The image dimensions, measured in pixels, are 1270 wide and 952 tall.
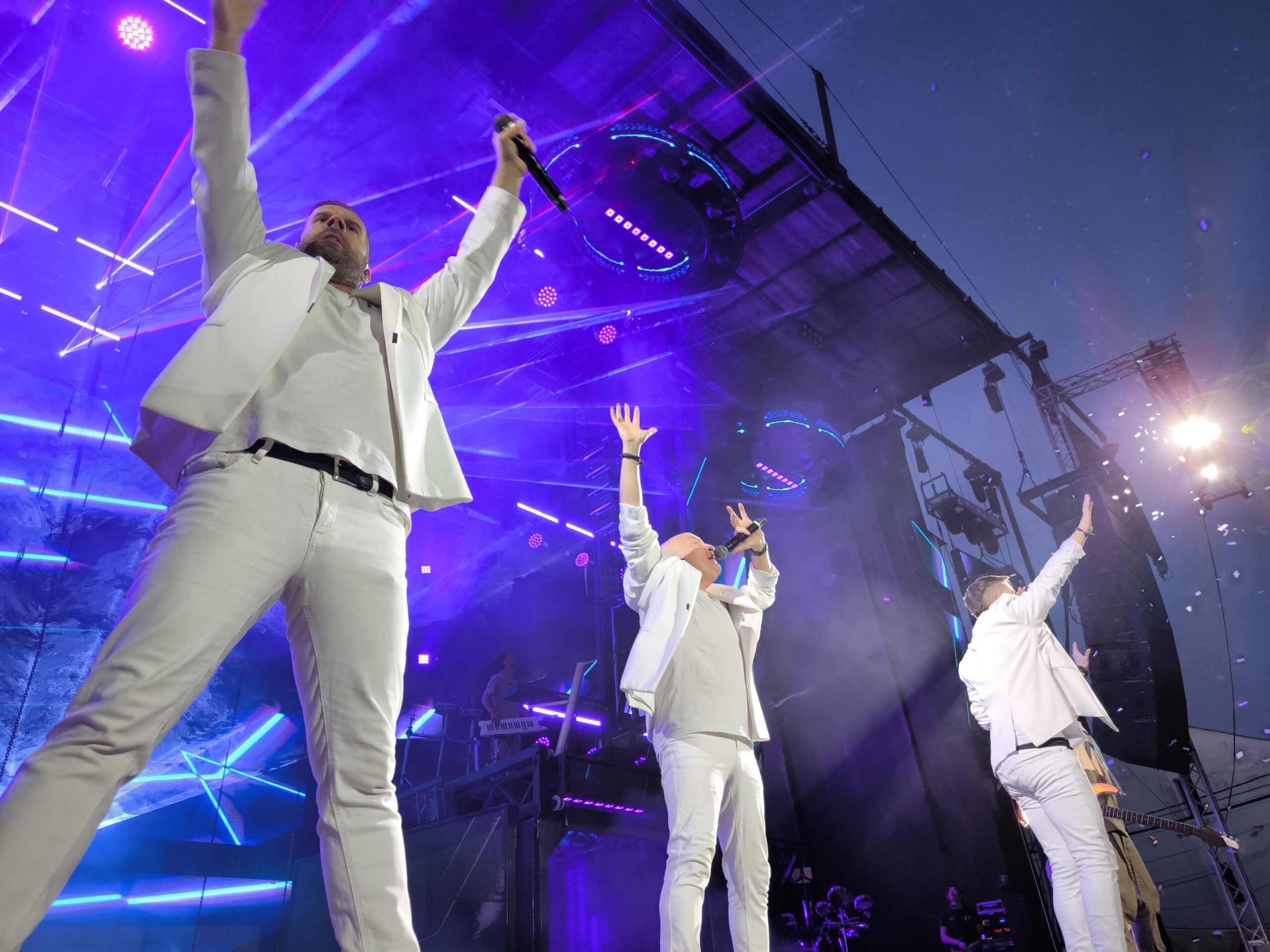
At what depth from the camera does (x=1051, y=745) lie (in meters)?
3.23

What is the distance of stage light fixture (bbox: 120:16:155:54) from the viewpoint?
168 inches

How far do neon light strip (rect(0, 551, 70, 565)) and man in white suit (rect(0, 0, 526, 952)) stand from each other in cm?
285

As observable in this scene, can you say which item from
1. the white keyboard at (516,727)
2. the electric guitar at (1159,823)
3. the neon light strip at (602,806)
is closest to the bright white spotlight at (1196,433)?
the electric guitar at (1159,823)

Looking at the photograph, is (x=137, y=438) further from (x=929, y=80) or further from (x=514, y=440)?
(x=929, y=80)

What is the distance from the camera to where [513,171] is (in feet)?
6.79

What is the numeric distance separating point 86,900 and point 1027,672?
4.36 meters

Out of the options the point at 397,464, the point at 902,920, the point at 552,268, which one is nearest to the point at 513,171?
the point at 397,464

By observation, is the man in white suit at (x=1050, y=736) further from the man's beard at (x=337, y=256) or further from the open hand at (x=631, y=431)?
the man's beard at (x=337, y=256)

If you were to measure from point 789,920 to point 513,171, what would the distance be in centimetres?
521

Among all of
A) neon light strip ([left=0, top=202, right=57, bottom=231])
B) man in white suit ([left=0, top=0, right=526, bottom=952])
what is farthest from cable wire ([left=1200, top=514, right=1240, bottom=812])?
neon light strip ([left=0, top=202, right=57, bottom=231])

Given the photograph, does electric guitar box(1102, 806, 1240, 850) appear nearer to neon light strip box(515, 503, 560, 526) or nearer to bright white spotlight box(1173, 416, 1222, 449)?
neon light strip box(515, 503, 560, 526)

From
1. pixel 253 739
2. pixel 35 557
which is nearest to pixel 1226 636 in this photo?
pixel 253 739

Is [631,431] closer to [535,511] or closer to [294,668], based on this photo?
[294,668]

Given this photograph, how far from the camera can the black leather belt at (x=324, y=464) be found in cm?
135
